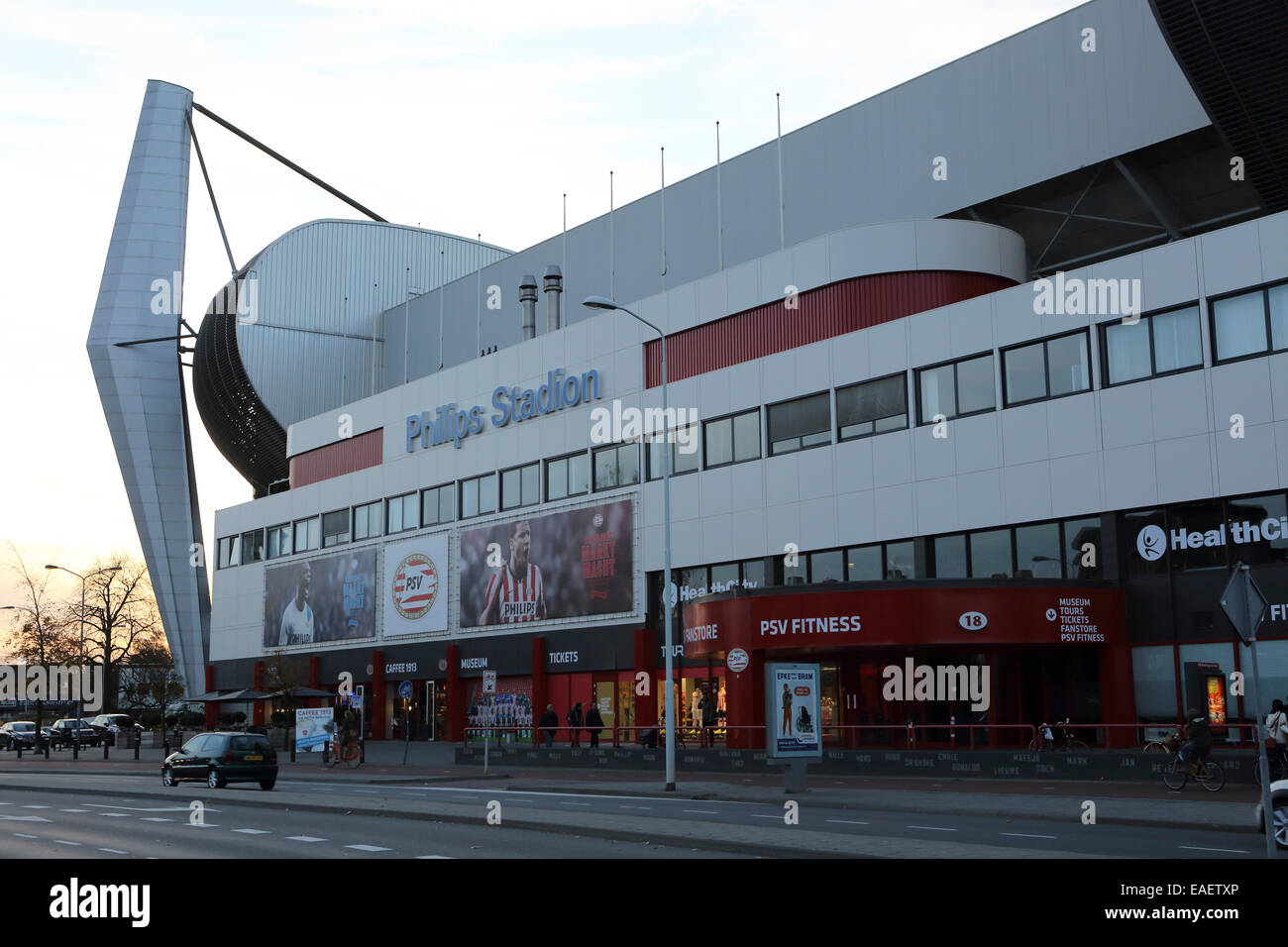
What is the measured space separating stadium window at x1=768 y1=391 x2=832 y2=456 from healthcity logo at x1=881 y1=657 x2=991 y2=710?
8.98 m

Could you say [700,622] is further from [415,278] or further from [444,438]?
[415,278]

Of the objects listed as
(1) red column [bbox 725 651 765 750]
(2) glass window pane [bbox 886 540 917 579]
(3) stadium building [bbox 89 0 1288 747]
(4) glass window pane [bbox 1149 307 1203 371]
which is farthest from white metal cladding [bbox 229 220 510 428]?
(4) glass window pane [bbox 1149 307 1203 371]

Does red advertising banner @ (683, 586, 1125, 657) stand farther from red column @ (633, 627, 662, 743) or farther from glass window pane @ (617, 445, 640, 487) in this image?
glass window pane @ (617, 445, 640, 487)

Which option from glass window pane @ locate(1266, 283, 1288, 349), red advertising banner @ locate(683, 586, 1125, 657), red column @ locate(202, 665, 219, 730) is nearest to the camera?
glass window pane @ locate(1266, 283, 1288, 349)

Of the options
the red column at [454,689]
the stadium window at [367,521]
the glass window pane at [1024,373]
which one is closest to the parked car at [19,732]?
the stadium window at [367,521]

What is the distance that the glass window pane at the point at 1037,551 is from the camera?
38406 mm

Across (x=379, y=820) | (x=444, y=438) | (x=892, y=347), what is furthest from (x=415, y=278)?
(x=379, y=820)

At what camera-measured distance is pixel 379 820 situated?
21797 mm

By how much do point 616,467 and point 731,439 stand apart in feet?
20.9

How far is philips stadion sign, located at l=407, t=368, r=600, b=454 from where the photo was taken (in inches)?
2181

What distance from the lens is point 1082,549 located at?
125ft

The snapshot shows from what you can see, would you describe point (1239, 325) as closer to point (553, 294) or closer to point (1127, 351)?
point (1127, 351)

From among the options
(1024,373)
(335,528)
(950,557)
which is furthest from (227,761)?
(335,528)
